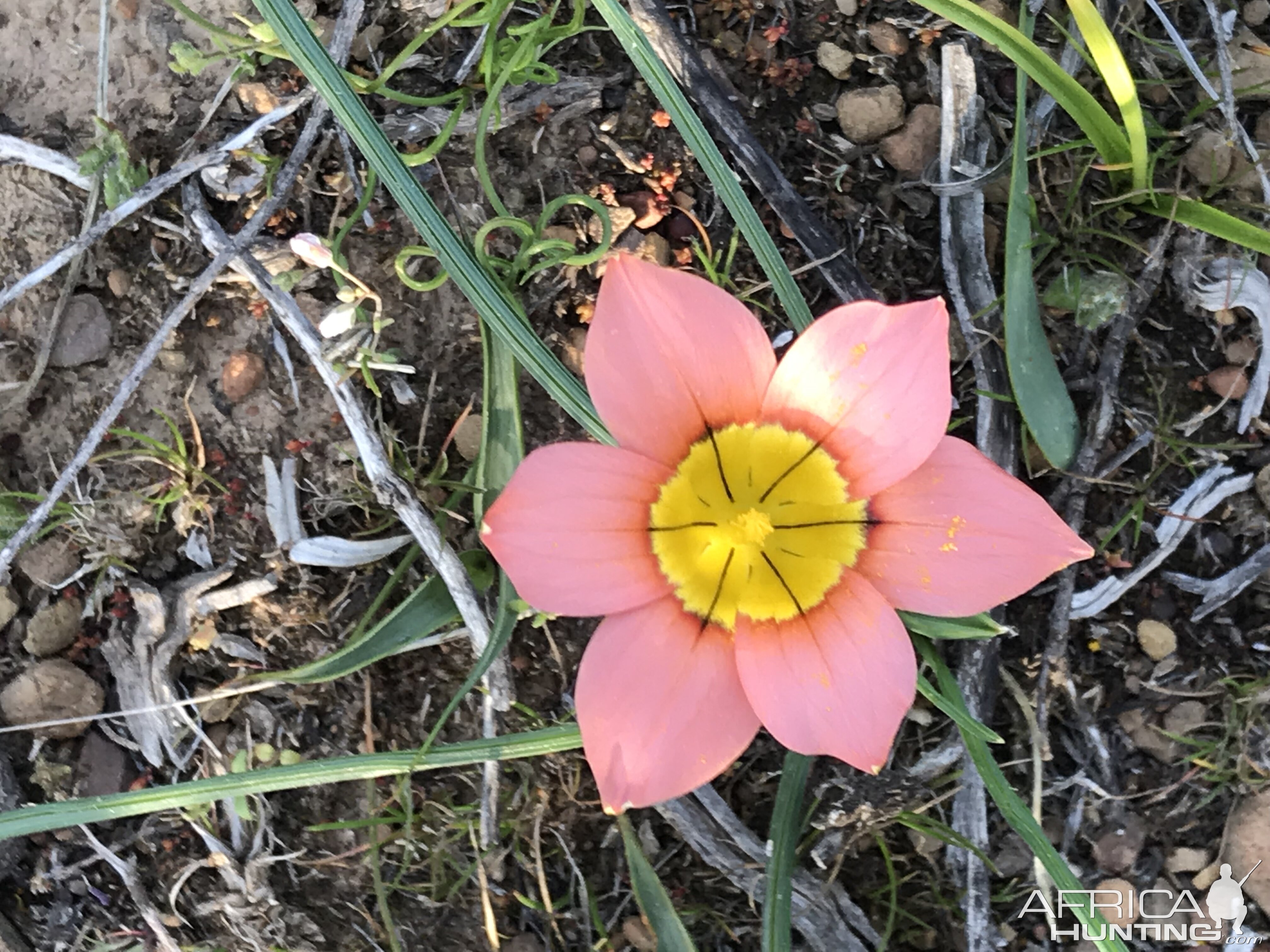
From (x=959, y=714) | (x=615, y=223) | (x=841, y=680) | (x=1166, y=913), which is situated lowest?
(x=1166, y=913)

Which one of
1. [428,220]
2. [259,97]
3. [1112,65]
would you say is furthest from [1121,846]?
[259,97]

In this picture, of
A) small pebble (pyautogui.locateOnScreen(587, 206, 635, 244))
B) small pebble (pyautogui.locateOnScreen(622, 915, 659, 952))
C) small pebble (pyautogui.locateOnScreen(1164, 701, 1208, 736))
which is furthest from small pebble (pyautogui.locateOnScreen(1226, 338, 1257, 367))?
small pebble (pyautogui.locateOnScreen(622, 915, 659, 952))

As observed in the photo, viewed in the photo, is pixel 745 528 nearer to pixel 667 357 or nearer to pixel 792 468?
pixel 792 468

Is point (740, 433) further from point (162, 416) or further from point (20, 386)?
point (20, 386)

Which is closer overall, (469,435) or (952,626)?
(952,626)

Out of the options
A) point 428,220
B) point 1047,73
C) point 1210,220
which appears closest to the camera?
point 428,220
